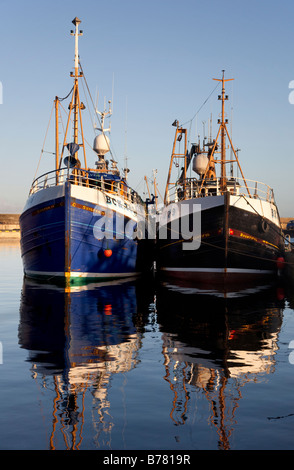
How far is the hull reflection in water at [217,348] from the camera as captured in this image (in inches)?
264

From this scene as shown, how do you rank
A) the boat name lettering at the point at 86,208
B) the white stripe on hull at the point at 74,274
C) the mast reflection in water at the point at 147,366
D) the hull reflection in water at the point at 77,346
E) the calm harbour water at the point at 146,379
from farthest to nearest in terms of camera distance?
the white stripe on hull at the point at 74,274
the boat name lettering at the point at 86,208
the hull reflection in water at the point at 77,346
the mast reflection in water at the point at 147,366
the calm harbour water at the point at 146,379

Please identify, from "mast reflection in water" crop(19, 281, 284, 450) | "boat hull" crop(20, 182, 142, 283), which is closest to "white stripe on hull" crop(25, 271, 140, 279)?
"boat hull" crop(20, 182, 142, 283)

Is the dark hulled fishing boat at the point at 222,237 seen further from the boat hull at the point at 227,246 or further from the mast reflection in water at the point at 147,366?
the mast reflection in water at the point at 147,366

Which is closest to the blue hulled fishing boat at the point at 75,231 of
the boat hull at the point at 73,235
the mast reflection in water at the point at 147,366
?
the boat hull at the point at 73,235

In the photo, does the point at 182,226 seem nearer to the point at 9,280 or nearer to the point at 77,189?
the point at 77,189

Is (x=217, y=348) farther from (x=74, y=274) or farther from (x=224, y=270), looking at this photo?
(x=224, y=270)

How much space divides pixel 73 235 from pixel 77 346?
12998 millimetres

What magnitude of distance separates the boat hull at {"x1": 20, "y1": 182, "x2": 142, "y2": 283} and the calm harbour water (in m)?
7.56

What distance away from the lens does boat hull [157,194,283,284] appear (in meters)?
25.4

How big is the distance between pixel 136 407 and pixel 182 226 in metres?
21.1

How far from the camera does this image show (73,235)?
902 inches

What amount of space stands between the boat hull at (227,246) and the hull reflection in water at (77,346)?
739 cm

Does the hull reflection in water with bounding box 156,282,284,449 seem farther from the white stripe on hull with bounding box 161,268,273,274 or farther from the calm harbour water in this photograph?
the white stripe on hull with bounding box 161,268,273,274

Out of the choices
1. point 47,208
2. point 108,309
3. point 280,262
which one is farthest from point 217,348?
point 280,262
